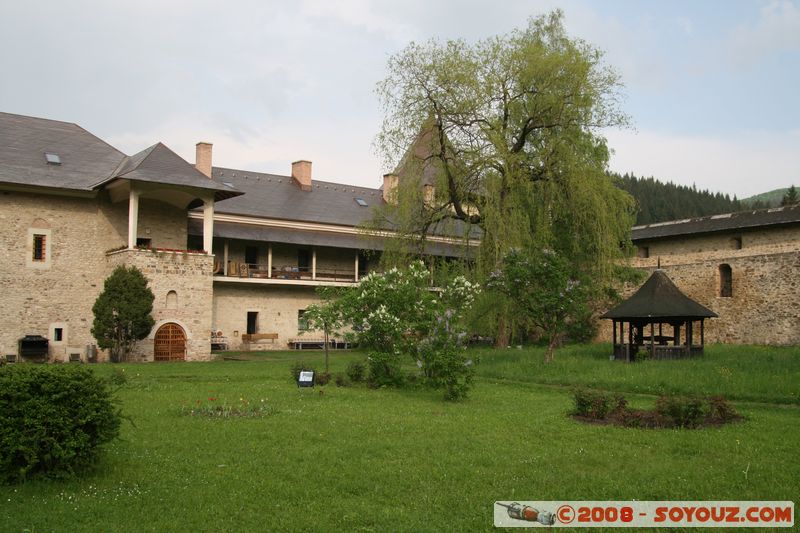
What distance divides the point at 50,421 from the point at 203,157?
29.2 meters

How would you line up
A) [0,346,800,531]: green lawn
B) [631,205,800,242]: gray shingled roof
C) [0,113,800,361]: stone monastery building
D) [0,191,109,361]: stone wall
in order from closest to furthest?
[0,346,800,531]: green lawn < [0,191,109,361]: stone wall < [0,113,800,361]: stone monastery building < [631,205,800,242]: gray shingled roof

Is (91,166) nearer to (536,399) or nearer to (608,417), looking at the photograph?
(536,399)

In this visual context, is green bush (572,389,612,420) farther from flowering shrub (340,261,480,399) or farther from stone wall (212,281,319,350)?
stone wall (212,281,319,350)

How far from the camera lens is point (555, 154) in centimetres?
2308

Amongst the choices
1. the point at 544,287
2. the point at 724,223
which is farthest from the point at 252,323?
the point at 724,223

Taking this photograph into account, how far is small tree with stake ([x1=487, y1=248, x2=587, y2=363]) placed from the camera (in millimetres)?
19078

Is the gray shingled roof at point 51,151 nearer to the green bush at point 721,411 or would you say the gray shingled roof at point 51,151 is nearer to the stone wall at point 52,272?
the stone wall at point 52,272

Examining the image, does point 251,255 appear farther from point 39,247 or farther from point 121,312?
point 121,312

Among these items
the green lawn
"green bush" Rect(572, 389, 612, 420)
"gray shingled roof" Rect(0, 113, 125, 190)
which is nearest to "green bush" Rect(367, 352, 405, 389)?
the green lawn

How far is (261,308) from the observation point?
33.8 meters

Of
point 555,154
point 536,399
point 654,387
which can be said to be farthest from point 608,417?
point 555,154

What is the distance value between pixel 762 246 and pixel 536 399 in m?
20.0

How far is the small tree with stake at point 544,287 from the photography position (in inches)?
751

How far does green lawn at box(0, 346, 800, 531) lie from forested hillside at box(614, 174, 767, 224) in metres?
63.7
